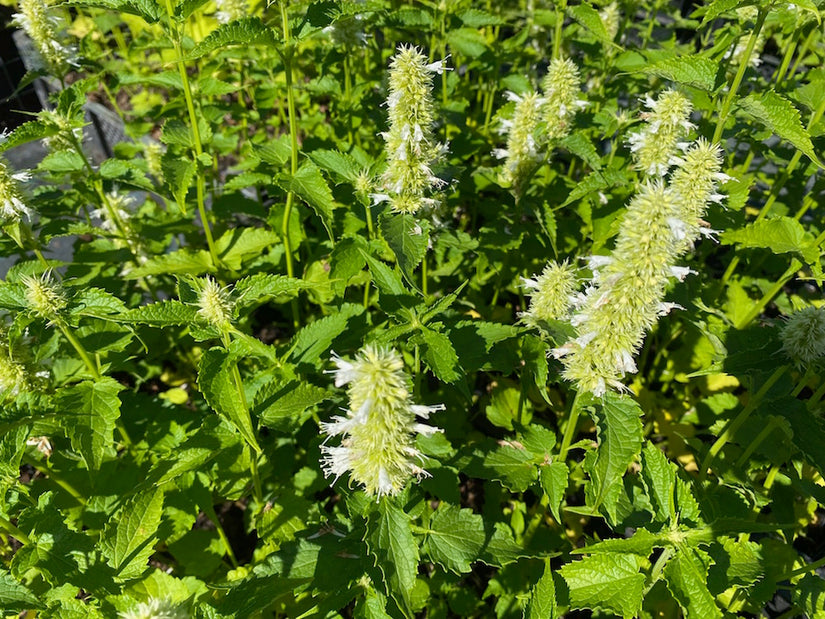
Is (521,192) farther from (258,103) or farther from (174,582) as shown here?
(174,582)

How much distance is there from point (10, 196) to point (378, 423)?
2127 millimetres

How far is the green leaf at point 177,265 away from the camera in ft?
10.0

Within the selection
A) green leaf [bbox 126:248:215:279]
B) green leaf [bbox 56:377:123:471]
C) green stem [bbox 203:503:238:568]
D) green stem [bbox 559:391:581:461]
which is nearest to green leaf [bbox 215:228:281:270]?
green leaf [bbox 126:248:215:279]

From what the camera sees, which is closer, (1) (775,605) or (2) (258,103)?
(1) (775,605)

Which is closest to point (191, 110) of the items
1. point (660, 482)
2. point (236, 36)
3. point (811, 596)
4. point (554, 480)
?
point (236, 36)

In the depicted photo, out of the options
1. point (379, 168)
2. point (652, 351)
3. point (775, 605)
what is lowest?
point (775, 605)

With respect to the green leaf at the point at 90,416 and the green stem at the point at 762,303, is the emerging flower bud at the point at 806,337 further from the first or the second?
the green leaf at the point at 90,416

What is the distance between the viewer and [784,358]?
7.68 ft

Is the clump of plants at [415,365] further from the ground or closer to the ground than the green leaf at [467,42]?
closer to the ground

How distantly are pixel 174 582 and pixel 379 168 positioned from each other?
6.91 ft

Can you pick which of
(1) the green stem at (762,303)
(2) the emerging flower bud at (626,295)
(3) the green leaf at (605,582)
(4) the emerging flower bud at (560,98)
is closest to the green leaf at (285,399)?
(2) the emerging flower bud at (626,295)

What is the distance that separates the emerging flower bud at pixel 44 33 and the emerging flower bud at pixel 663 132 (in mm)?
3211

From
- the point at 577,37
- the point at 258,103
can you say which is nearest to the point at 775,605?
the point at 577,37

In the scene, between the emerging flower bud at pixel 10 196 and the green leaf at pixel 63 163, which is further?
the green leaf at pixel 63 163
